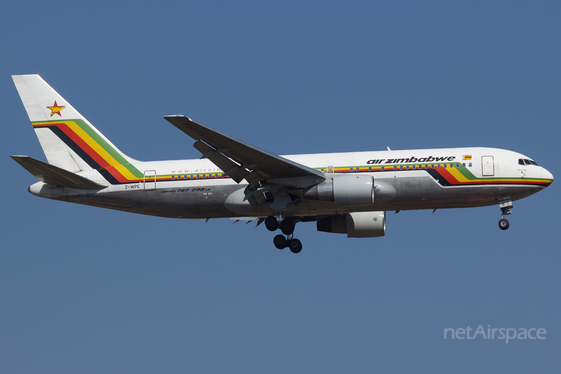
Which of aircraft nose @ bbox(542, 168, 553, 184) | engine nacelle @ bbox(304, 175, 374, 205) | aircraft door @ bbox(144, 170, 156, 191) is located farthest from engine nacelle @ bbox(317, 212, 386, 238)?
aircraft door @ bbox(144, 170, 156, 191)

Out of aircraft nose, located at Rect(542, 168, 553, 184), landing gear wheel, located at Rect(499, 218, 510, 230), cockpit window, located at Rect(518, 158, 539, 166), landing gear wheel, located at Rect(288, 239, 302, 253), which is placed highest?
cockpit window, located at Rect(518, 158, 539, 166)

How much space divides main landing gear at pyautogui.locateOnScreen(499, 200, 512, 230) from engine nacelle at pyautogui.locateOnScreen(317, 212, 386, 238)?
5863 millimetres

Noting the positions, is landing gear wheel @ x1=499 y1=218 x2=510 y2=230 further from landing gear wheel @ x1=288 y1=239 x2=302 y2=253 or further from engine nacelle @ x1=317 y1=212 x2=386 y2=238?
landing gear wheel @ x1=288 y1=239 x2=302 y2=253

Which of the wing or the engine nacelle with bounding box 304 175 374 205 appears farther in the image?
the engine nacelle with bounding box 304 175 374 205

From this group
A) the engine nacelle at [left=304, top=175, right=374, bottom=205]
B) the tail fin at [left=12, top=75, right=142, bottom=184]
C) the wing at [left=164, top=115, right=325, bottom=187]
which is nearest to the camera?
the wing at [left=164, top=115, right=325, bottom=187]

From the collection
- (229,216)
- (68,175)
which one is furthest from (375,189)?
(68,175)

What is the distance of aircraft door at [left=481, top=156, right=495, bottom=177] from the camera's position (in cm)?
3391

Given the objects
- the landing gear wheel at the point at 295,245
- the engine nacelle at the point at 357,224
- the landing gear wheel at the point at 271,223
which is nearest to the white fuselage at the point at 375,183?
the landing gear wheel at the point at 271,223

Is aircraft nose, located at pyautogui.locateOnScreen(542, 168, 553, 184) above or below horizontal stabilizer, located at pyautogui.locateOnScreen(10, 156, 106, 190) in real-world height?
→ above

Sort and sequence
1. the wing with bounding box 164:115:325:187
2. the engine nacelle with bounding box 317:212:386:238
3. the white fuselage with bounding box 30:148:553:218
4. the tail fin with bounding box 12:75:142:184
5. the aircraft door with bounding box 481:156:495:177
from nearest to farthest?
the wing with bounding box 164:115:325:187
the white fuselage with bounding box 30:148:553:218
the aircraft door with bounding box 481:156:495:177
the tail fin with bounding box 12:75:142:184
the engine nacelle with bounding box 317:212:386:238

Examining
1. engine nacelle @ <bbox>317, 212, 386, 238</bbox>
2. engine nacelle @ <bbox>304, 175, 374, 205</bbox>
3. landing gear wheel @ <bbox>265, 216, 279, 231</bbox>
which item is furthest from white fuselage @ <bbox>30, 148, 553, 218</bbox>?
engine nacelle @ <bbox>317, 212, 386, 238</bbox>

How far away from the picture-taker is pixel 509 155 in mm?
34375

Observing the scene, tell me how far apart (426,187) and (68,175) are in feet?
54.8

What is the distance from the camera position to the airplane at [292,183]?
32.7 metres
